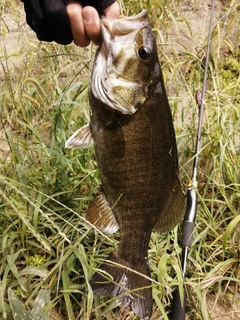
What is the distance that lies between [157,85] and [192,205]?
829mm

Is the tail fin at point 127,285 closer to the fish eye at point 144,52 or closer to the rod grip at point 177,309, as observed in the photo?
the rod grip at point 177,309

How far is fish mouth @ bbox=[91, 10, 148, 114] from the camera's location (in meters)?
1.69

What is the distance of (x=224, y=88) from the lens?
3453 millimetres

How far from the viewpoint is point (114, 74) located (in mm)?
1733

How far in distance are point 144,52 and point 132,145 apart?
378 mm

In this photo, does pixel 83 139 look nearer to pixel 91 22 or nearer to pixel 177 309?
pixel 91 22

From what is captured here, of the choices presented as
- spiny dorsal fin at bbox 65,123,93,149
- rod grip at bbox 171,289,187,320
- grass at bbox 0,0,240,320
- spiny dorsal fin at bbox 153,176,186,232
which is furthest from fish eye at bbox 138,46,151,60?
rod grip at bbox 171,289,187,320

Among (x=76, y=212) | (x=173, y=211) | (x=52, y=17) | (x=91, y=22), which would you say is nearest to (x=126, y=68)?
(x=91, y=22)

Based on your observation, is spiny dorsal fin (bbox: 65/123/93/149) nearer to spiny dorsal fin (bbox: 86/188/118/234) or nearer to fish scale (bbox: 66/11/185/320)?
fish scale (bbox: 66/11/185/320)

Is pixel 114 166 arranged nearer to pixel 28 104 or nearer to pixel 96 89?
pixel 96 89

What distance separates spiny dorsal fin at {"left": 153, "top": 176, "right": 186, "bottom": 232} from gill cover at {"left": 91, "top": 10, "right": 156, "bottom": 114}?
44cm

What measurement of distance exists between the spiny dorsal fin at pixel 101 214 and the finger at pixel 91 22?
702mm

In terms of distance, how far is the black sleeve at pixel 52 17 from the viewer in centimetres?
158

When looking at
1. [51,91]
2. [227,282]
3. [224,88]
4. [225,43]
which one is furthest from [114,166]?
[225,43]
